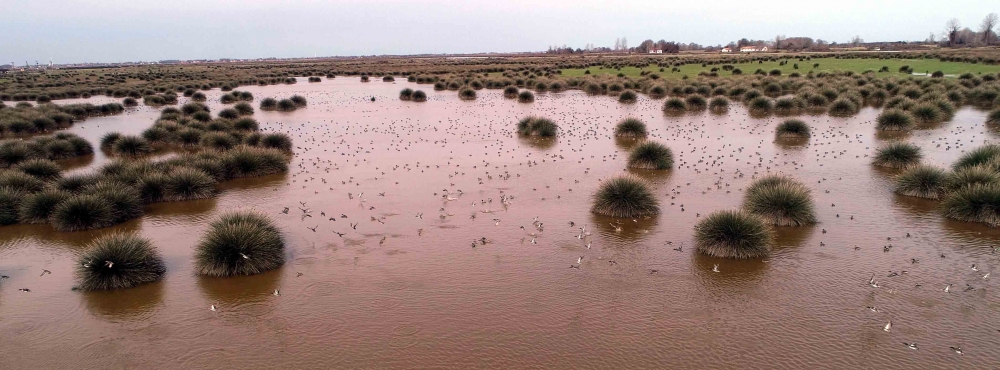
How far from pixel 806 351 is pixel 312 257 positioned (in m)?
9.28

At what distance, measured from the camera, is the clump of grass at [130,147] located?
23719mm

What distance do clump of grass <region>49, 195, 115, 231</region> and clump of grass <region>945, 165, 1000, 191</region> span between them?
2150cm

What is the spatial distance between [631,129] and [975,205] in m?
14.6

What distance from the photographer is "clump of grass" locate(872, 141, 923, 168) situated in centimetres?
1830

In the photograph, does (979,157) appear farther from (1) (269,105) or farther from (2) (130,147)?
(1) (269,105)

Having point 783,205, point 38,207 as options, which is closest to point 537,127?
point 783,205

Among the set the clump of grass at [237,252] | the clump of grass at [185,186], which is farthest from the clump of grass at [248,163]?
the clump of grass at [237,252]

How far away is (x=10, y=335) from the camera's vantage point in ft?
28.5

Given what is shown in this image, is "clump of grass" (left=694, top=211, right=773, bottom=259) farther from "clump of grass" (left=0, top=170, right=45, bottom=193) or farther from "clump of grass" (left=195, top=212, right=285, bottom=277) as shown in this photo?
"clump of grass" (left=0, top=170, right=45, bottom=193)

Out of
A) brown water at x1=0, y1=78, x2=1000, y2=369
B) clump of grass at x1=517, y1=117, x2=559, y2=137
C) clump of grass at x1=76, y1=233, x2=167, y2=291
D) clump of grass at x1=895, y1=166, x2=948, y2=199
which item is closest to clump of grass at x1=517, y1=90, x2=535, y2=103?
clump of grass at x1=517, y1=117, x2=559, y2=137

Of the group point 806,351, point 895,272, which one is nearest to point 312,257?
point 806,351

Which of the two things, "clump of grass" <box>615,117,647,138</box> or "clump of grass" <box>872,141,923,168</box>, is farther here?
"clump of grass" <box>615,117,647,138</box>

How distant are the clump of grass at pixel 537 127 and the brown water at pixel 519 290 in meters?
8.58

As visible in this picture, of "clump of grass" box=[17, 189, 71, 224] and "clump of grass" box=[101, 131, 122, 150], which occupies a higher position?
"clump of grass" box=[101, 131, 122, 150]
